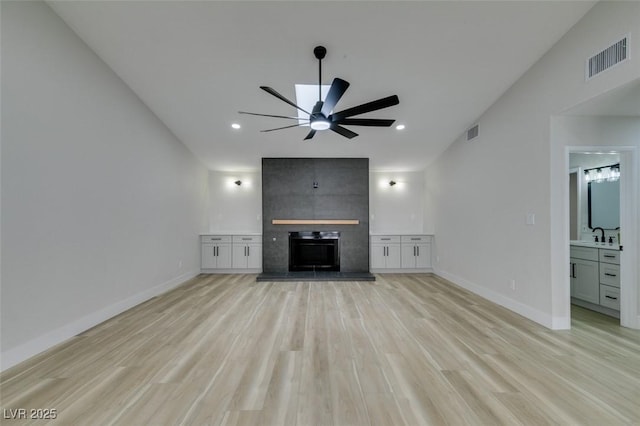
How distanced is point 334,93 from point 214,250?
4.79m

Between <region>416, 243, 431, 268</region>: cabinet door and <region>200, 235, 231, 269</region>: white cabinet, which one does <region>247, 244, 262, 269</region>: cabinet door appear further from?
<region>416, 243, 431, 268</region>: cabinet door

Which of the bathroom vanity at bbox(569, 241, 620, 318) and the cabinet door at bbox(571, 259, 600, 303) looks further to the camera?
the cabinet door at bbox(571, 259, 600, 303)

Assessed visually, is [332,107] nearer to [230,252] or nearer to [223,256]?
[230,252]

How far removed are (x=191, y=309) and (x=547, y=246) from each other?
4666 millimetres

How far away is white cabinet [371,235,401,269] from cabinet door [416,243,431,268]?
0.47 meters

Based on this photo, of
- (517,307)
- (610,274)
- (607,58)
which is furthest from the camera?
(517,307)

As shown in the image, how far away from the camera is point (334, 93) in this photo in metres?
2.60

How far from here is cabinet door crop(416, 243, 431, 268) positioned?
6.13 metres

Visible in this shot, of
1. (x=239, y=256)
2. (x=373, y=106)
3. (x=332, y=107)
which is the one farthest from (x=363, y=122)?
(x=239, y=256)

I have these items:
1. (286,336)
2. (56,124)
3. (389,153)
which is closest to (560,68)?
(389,153)

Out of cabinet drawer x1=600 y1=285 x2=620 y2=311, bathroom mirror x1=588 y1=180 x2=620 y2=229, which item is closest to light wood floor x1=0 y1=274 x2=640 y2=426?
cabinet drawer x1=600 y1=285 x2=620 y2=311

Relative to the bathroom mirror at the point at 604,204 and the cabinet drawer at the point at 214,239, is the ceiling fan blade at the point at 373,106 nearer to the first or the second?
the bathroom mirror at the point at 604,204

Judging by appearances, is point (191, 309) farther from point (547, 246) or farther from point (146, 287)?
point (547, 246)

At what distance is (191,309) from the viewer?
367 cm
